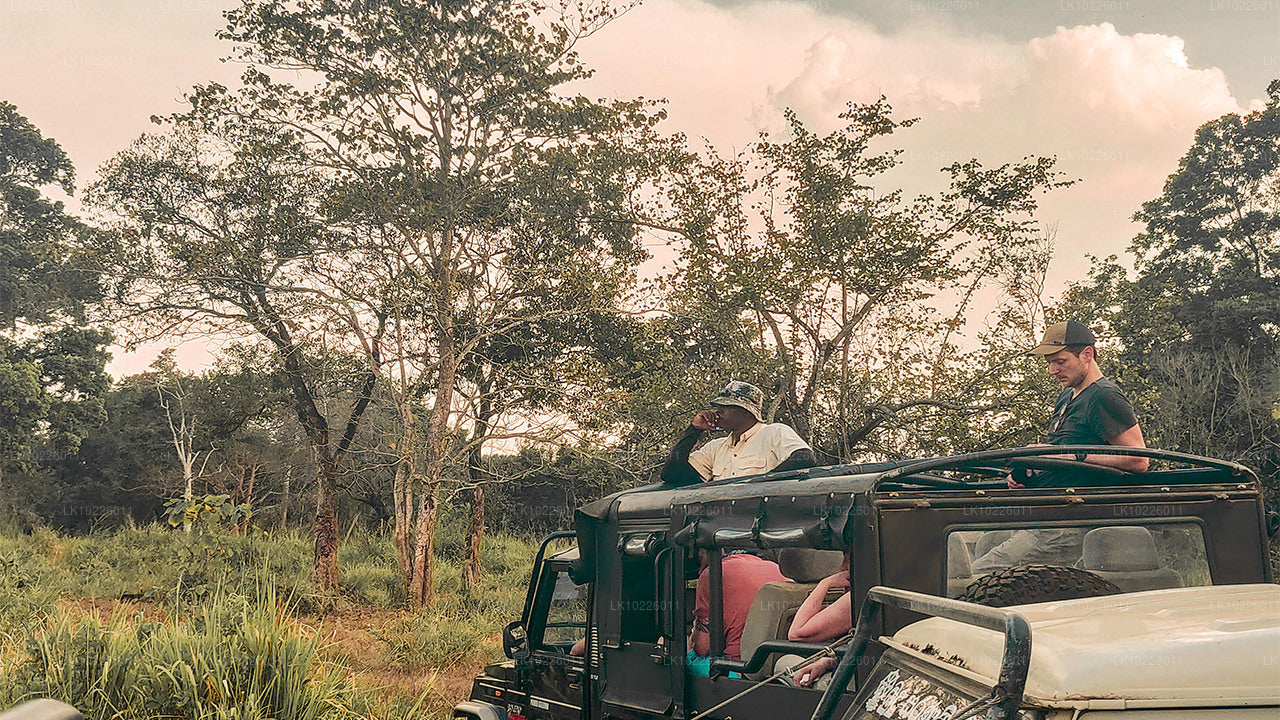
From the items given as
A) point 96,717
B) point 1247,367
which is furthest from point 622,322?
point 1247,367

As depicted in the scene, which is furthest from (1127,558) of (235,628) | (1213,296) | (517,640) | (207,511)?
(1213,296)

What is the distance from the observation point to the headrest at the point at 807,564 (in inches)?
153

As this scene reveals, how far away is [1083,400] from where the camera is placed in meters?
4.57

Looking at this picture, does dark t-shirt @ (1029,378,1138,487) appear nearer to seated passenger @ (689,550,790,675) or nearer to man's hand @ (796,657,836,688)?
seated passenger @ (689,550,790,675)

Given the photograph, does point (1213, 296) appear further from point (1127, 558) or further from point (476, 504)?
point (1127, 558)

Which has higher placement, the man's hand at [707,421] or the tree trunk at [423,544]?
the man's hand at [707,421]

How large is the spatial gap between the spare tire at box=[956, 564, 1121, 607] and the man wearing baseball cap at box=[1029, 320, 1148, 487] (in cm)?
141

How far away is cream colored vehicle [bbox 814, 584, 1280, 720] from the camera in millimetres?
1864

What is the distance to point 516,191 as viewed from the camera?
16.2 metres

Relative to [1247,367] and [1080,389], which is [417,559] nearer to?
[1080,389]

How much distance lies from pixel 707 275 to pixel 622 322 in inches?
81.3

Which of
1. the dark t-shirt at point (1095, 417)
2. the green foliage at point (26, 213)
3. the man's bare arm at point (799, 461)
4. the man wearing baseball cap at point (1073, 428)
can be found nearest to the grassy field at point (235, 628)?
the man's bare arm at point (799, 461)

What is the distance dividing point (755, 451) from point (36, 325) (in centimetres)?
2689

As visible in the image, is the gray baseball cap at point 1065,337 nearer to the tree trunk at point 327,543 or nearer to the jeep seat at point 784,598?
the jeep seat at point 784,598
